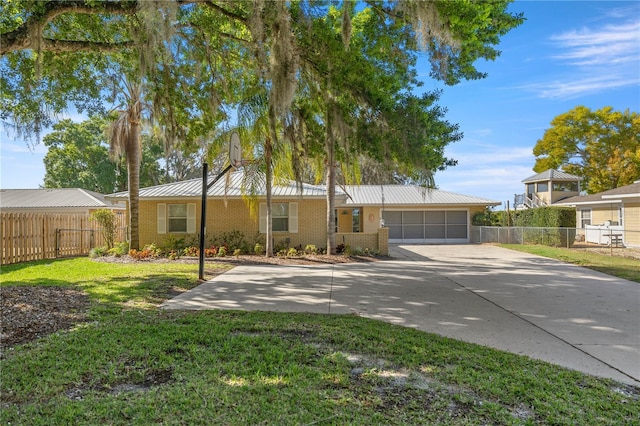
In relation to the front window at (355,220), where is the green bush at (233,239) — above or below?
below

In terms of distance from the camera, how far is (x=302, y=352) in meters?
4.19

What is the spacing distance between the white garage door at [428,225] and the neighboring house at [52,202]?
1759cm

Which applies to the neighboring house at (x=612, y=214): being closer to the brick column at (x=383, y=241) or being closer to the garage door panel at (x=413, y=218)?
the garage door panel at (x=413, y=218)

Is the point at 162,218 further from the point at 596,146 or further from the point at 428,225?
the point at 596,146

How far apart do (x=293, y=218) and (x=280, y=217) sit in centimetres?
59

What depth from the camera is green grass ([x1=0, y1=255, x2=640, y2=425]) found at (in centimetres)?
290

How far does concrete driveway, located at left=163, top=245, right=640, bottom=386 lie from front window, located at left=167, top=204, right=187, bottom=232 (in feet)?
20.5

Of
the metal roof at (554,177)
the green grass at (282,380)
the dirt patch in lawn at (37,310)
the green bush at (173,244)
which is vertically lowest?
the green grass at (282,380)

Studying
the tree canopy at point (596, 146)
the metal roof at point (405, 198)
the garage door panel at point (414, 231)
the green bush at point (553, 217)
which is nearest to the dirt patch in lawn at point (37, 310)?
the metal roof at point (405, 198)

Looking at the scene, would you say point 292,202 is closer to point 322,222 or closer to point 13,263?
point 322,222

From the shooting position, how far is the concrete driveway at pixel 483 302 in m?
4.84

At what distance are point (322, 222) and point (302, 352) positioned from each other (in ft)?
41.2

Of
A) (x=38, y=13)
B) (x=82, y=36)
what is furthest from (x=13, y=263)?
(x=38, y=13)

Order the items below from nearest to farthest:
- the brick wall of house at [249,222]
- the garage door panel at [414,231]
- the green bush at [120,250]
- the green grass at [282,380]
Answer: the green grass at [282,380]
the green bush at [120,250]
the brick wall of house at [249,222]
the garage door panel at [414,231]
